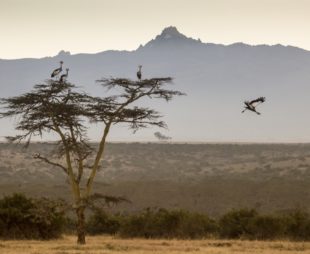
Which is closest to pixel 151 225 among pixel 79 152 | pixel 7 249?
pixel 79 152

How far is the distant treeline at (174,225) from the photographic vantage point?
3024 cm

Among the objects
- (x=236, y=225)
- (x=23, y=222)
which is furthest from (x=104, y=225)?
(x=236, y=225)

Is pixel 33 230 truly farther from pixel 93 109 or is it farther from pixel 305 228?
pixel 305 228

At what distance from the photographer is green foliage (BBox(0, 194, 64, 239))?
29734mm

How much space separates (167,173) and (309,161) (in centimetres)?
1822

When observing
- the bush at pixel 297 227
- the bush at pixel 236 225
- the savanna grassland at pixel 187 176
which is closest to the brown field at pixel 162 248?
the bush at pixel 236 225

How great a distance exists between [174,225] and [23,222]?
738 centimetres

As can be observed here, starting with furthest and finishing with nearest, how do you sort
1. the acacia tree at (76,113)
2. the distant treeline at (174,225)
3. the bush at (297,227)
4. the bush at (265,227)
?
the bush at (297,227), the bush at (265,227), the distant treeline at (174,225), the acacia tree at (76,113)

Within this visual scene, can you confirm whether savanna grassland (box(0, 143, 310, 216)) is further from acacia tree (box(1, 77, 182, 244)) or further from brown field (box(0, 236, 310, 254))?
brown field (box(0, 236, 310, 254))

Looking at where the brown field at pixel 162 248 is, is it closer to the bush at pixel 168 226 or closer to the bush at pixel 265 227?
the bush at pixel 265 227

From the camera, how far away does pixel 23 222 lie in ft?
99.4

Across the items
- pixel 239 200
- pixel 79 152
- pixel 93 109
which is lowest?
pixel 239 200

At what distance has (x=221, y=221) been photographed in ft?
105

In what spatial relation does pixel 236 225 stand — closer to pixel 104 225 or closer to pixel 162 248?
pixel 162 248
